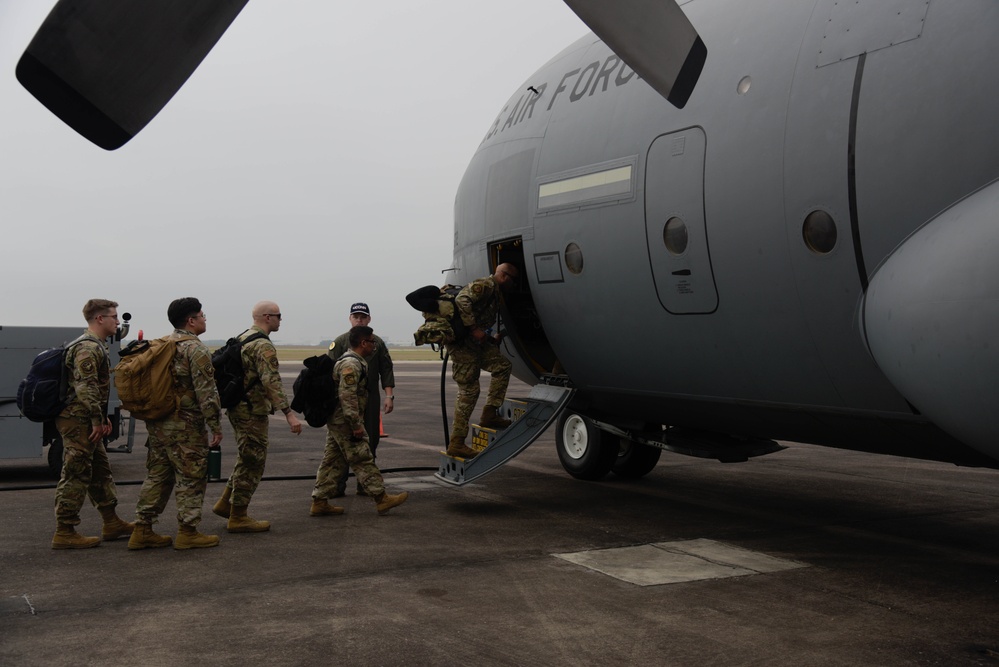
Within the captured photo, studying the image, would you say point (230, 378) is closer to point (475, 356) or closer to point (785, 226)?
point (475, 356)

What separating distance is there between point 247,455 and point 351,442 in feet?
3.90

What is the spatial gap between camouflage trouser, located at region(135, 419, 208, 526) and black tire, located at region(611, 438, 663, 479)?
5.62 m

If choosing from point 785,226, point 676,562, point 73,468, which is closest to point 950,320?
point 785,226

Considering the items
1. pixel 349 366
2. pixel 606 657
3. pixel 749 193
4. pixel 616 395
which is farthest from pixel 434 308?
pixel 606 657

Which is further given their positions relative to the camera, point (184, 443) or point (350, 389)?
point (350, 389)

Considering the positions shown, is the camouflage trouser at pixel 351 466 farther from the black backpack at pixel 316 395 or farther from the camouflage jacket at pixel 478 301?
the camouflage jacket at pixel 478 301

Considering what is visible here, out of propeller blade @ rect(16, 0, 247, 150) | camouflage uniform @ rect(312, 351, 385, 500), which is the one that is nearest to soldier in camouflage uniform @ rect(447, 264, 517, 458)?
camouflage uniform @ rect(312, 351, 385, 500)

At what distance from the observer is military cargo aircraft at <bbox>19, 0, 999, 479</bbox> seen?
16.4 ft

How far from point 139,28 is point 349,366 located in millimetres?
5002

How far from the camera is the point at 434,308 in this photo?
10.0 m

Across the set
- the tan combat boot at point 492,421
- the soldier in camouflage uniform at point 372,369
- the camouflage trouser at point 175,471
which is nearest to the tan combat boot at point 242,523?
the camouflage trouser at point 175,471

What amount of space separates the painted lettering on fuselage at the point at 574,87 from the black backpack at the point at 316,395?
136 inches

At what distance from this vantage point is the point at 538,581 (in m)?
6.84

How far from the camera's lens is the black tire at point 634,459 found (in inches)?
458
